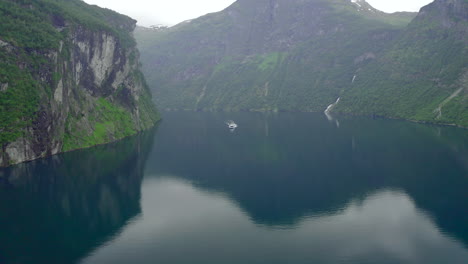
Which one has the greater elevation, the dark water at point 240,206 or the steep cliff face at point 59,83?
the steep cliff face at point 59,83

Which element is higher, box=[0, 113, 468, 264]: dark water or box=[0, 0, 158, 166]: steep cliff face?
box=[0, 0, 158, 166]: steep cliff face

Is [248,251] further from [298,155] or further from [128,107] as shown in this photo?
[128,107]

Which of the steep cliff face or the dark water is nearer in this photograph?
the dark water

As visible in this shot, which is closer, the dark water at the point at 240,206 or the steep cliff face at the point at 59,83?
the dark water at the point at 240,206

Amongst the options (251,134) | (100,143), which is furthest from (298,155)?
(100,143)
